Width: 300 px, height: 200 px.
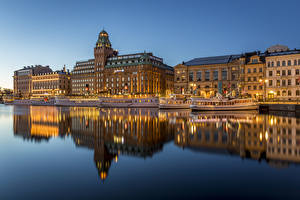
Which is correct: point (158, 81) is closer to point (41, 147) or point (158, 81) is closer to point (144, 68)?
point (144, 68)

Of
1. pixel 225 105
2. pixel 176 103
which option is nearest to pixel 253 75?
pixel 225 105

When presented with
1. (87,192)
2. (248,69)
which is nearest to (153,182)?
(87,192)

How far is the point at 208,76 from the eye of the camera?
120875 mm

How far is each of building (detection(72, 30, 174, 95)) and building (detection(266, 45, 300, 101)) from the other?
69272 mm

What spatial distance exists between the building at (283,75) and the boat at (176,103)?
114 feet

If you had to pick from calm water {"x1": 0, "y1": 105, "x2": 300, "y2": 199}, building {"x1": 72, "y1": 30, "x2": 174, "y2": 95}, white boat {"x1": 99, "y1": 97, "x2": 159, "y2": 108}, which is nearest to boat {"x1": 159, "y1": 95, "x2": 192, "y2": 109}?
white boat {"x1": 99, "y1": 97, "x2": 159, "y2": 108}

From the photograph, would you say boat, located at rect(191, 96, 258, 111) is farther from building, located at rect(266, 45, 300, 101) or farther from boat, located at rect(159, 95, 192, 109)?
building, located at rect(266, 45, 300, 101)

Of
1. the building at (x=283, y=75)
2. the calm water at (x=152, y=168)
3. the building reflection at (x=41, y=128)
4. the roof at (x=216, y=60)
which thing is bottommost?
the calm water at (x=152, y=168)

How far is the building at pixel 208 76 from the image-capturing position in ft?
378

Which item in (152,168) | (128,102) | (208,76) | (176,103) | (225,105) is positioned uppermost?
(208,76)

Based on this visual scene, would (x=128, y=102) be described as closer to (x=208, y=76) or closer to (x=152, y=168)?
(x=208, y=76)

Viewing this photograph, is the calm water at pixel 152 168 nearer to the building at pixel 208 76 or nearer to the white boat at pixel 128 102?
the building at pixel 208 76

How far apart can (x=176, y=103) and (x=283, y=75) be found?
44.3 meters

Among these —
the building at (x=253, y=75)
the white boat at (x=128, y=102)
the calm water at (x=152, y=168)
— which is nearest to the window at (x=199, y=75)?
the building at (x=253, y=75)
